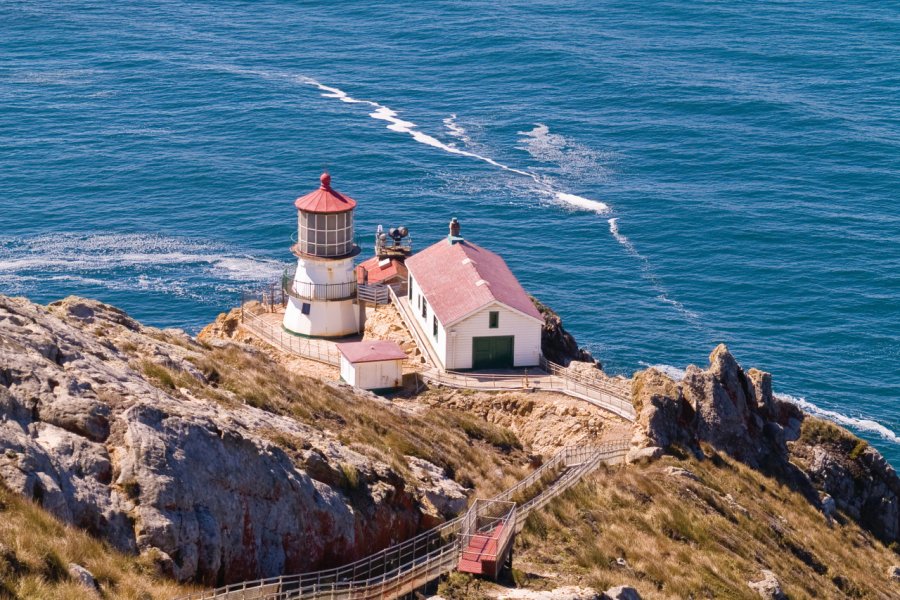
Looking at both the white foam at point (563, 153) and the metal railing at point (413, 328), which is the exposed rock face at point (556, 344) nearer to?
the metal railing at point (413, 328)

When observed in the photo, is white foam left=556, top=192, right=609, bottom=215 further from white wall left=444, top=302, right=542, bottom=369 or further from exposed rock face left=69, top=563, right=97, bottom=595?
exposed rock face left=69, top=563, right=97, bottom=595

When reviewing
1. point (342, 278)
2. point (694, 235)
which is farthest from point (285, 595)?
point (694, 235)

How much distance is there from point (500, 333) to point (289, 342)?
11609mm

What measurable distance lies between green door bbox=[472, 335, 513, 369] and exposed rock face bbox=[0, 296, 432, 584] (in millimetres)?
23932

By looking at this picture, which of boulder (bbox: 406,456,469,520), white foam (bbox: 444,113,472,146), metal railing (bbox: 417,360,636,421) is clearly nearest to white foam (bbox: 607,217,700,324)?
white foam (bbox: 444,113,472,146)

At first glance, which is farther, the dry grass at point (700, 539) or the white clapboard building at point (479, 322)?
the white clapboard building at point (479, 322)

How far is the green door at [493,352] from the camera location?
55.8 m

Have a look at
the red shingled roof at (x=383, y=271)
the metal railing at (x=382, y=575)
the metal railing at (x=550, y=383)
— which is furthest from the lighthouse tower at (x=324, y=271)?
the metal railing at (x=382, y=575)

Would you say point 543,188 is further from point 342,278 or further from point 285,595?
point 285,595

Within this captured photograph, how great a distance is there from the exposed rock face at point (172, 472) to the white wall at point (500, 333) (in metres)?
23.4

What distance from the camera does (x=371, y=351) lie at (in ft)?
183

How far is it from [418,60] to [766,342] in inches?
2975

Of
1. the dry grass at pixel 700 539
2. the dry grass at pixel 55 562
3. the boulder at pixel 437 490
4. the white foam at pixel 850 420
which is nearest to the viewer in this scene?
the dry grass at pixel 55 562

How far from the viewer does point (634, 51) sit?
154m
